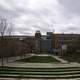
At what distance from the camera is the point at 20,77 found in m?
16.5

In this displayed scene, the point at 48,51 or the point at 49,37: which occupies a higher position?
the point at 49,37

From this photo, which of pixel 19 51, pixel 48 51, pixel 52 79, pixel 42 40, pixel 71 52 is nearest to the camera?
pixel 52 79

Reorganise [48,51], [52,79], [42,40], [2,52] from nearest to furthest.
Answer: [52,79] < [2,52] < [48,51] < [42,40]

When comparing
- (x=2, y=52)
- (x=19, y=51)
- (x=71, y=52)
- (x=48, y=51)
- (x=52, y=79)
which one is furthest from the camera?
(x=48, y=51)

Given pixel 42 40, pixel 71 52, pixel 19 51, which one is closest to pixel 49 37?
pixel 42 40

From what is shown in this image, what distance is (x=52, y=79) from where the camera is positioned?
16000 mm

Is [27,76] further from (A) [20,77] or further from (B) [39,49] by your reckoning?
(B) [39,49]

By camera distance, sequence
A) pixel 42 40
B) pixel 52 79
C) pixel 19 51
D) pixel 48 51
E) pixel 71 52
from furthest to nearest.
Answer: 1. pixel 42 40
2. pixel 48 51
3. pixel 71 52
4. pixel 19 51
5. pixel 52 79

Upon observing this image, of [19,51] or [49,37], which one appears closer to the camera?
[19,51]

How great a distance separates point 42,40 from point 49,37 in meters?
6.24

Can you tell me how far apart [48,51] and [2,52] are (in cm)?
6101

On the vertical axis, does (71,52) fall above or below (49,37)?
below

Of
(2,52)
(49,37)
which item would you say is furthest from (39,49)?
(2,52)

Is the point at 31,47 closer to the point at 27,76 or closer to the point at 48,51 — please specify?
the point at 48,51
